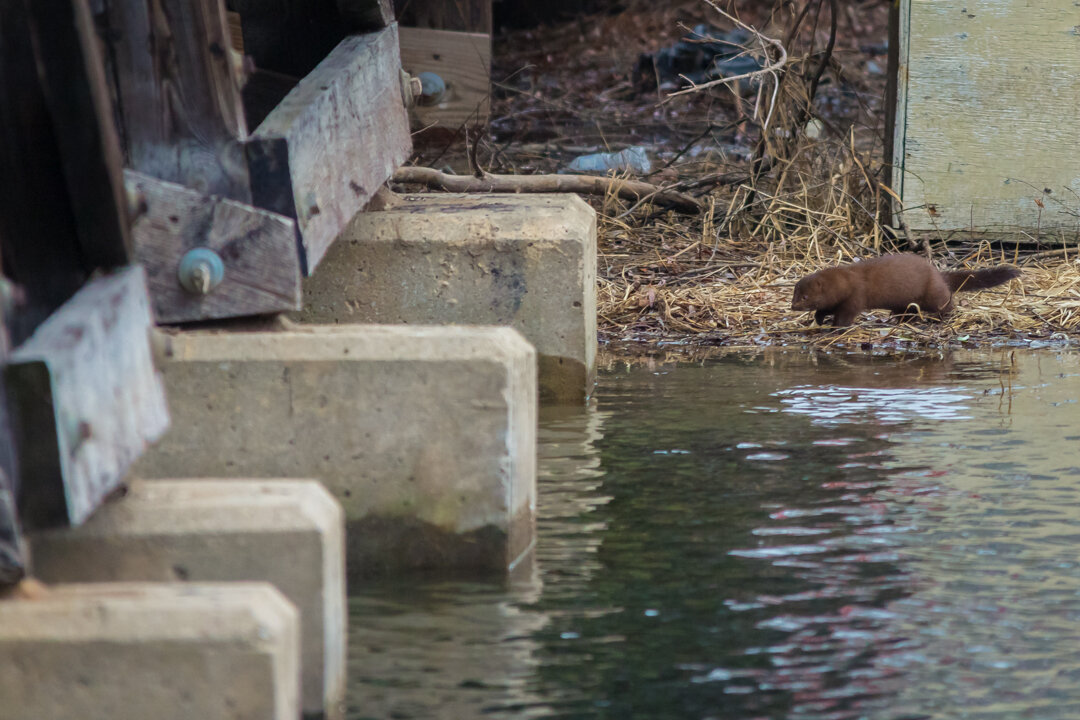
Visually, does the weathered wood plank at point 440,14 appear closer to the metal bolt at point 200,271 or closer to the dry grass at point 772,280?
the dry grass at point 772,280

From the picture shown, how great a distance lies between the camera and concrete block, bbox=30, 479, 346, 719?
10.0 feet

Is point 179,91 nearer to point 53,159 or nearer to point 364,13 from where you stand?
point 53,159

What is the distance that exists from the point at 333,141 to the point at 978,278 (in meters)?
4.31

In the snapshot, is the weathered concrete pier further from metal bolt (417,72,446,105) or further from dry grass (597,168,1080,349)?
dry grass (597,168,1080,349)

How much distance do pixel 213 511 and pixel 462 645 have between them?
2.73ft

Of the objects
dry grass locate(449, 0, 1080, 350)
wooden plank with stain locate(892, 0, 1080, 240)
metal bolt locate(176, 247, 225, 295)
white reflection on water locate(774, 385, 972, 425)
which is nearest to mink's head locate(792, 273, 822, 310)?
dry grass locate(449, 0, 1080, 350)

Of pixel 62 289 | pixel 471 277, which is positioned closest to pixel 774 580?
pixel 62 289

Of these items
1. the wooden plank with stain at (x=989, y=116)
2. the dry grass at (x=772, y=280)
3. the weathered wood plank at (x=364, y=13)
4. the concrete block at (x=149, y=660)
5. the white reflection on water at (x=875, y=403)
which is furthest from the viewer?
the wooden plank with stain at (x=989, y=116)

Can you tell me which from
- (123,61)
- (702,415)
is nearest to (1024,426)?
(702,415)

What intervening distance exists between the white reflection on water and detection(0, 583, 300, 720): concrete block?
12.4ft

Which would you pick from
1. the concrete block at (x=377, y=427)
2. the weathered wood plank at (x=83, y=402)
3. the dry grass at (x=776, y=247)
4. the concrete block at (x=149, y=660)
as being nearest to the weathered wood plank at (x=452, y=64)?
the dry grass at (x=776, y=247)

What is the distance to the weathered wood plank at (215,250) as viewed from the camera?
4109 millimetres

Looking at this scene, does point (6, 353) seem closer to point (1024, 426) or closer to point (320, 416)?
point (320, 416)

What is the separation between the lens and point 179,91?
4.32m
